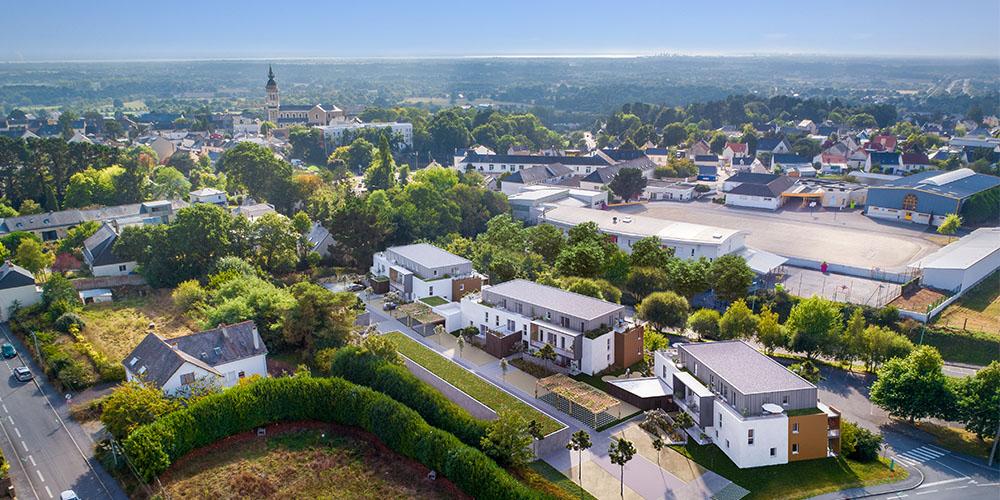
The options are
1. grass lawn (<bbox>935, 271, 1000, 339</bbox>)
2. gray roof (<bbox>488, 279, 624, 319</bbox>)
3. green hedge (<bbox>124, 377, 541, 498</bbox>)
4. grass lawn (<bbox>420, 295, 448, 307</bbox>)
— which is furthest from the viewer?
grass lawn (<bbox>420, 295, 448, 307</bbox>)

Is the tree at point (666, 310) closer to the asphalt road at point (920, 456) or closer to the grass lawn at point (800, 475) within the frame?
the asphalt road at point (920, 456)

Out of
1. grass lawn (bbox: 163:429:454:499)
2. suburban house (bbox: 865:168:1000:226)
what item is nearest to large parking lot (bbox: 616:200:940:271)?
suburban house (bbox: 865:168:1000:226)

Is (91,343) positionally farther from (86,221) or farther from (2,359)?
(86,221)

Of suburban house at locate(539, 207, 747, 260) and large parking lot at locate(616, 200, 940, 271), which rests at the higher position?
suburban house at locate(539, 207, 747, 260)

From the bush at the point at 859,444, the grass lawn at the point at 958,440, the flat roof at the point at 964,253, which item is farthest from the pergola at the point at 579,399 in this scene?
the flat roof at the point at 964,253

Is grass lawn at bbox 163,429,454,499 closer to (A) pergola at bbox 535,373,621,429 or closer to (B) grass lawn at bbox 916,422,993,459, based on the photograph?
(A) pergola at bbox 535,373,621,429
